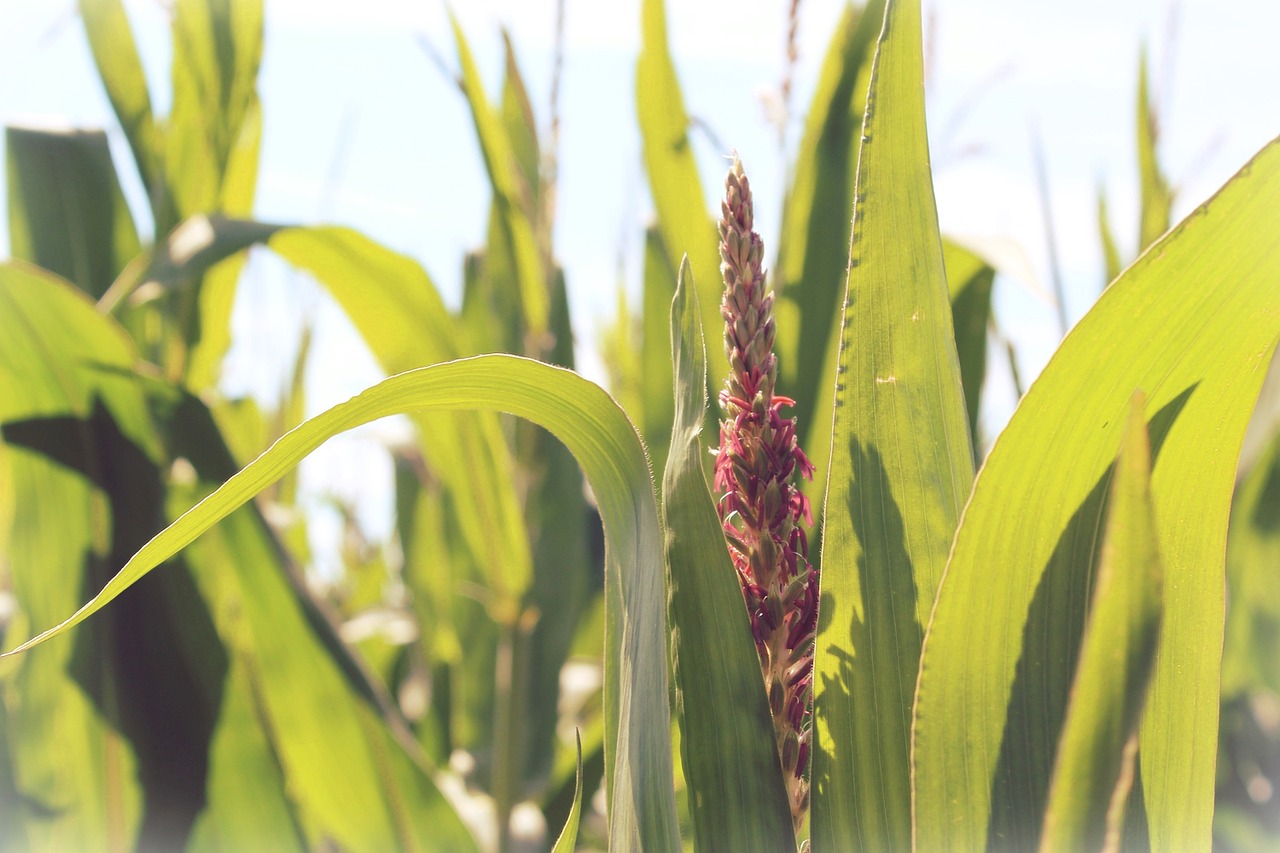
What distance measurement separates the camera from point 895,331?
351mm

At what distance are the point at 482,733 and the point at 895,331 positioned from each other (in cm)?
90

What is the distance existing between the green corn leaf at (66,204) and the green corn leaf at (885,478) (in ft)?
2.85

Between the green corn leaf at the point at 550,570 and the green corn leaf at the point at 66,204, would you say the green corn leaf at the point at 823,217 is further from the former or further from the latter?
the green corn leaf at the point at 66,204

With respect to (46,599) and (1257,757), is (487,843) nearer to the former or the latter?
(46,599)

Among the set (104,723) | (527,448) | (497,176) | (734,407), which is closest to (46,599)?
(104,723)

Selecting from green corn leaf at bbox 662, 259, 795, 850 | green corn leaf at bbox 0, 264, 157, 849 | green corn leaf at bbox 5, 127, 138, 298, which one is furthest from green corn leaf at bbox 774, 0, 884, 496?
green corn leaf at bbox 5, 127, 138, 298

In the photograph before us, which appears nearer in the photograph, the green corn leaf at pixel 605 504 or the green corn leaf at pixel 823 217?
the green corn leaf at pixel 605 504

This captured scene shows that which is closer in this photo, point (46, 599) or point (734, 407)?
point (734, 407)

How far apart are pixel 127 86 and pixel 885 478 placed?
2.99 feet

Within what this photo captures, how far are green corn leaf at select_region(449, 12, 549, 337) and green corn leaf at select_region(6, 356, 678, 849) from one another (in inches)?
22.7

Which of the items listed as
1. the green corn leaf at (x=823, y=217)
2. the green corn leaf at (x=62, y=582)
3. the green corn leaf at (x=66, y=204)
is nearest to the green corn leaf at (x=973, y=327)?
the green corn leaf at (x=823, y=217)

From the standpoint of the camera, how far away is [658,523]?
310 millimetres

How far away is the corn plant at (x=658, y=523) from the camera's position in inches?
11.9

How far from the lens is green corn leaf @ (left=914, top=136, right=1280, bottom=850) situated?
291 millimetres
